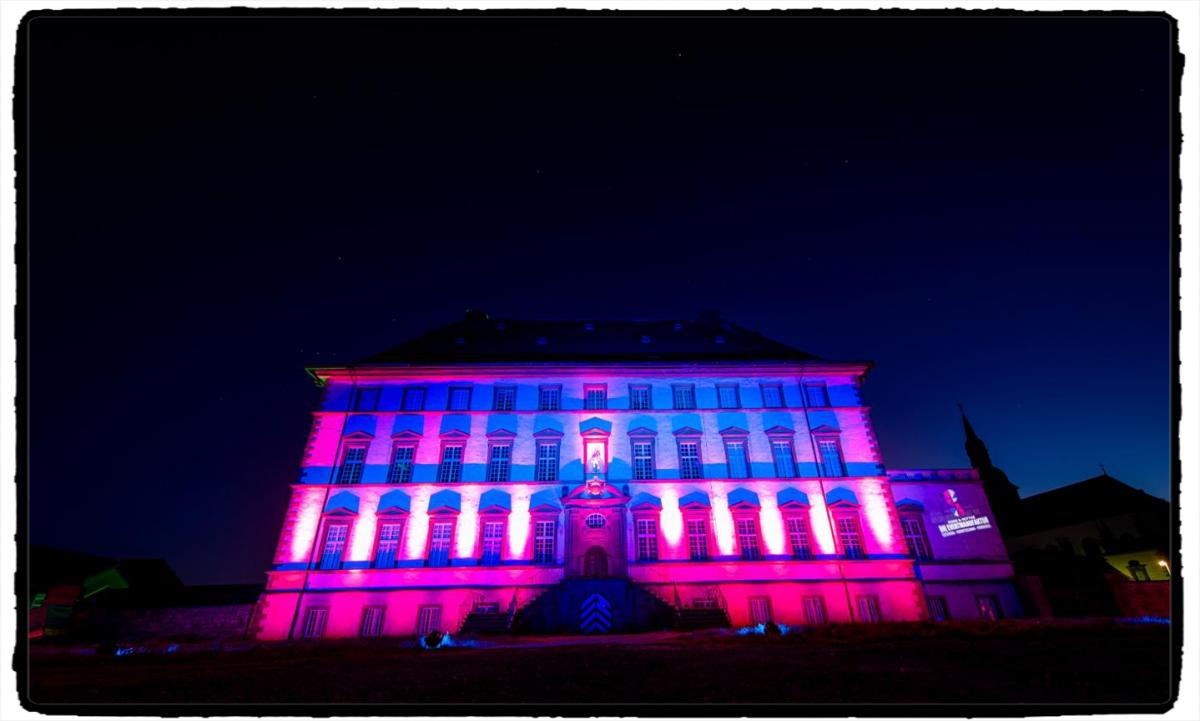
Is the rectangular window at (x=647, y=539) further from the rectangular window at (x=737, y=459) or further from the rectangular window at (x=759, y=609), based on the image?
the rectangular window at (x=737, y=459)

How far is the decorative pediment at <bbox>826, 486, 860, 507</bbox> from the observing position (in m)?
18.9

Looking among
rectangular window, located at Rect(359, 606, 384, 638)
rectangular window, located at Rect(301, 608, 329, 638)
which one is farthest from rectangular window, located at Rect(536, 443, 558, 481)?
rectangular window, located at Rect(301, 608, 329, 638)

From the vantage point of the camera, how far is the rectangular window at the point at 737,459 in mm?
19625

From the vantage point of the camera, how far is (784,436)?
20.4 m

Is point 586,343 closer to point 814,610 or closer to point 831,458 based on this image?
point 831,458

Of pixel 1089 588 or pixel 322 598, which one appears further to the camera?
pixel 1089 588

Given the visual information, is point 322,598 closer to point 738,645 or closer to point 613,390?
point 613,390

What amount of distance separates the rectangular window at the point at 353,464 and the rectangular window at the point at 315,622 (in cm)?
420

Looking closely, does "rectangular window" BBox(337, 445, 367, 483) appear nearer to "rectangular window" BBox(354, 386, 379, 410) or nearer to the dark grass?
"rectangular window" BBox(354, 386, 379, 410)

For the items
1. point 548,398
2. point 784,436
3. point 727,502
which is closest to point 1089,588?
point 784,436

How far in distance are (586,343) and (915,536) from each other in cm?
1502

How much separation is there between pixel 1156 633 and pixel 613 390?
53.6ft

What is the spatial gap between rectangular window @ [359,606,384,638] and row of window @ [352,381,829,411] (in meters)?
7.05

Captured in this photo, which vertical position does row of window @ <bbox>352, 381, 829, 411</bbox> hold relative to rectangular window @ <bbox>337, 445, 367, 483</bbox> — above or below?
above
